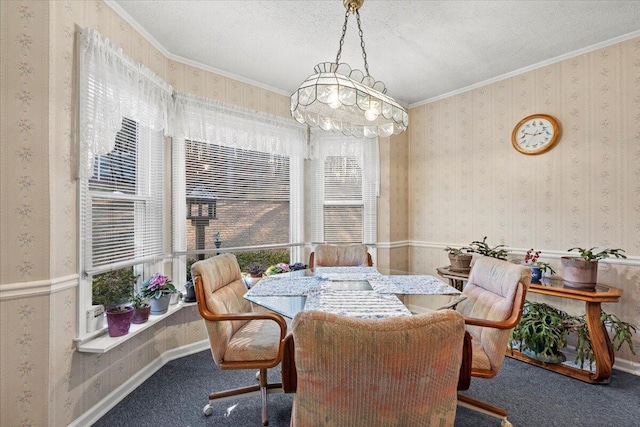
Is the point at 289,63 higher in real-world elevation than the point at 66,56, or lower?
higher

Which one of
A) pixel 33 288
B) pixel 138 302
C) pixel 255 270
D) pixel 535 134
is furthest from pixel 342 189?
pixel 33 288

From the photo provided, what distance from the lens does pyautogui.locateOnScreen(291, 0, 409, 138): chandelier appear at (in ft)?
5.53

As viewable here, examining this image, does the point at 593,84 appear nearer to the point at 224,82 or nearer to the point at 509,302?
the point at 509,302

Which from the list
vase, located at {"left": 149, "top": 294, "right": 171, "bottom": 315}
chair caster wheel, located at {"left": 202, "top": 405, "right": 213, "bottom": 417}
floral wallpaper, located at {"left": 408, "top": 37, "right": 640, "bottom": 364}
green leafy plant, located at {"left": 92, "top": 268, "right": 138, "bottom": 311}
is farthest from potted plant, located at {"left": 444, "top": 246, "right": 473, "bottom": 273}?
green leafy plant, located at {"left": 92, "top": 268, "right": 138, "bottom": 311}

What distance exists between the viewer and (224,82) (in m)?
3.01

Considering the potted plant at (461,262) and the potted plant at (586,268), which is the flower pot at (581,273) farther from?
the potted plant at (461,262)

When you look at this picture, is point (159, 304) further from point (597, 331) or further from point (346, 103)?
point (597, 331)

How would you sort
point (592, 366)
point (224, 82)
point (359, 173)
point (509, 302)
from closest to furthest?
point (509, 302) < point (592, 366) < point (224, 82) < point (359, 173)

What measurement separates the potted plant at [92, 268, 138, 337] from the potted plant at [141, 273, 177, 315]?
0.13m

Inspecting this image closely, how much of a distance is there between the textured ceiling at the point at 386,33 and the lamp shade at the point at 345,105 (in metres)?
0.64

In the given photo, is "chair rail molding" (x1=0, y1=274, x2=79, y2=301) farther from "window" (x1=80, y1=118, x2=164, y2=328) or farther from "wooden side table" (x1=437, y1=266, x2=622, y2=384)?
"wooden side table" (x1=437, y1=266, x2=622, y2=384)

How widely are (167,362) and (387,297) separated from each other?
2.11 m

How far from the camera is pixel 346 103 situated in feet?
5.97

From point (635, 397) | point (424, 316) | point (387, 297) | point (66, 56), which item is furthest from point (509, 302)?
point (66, 56)
